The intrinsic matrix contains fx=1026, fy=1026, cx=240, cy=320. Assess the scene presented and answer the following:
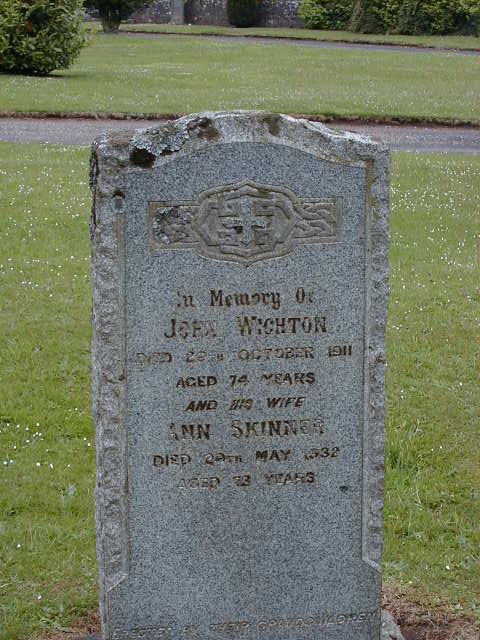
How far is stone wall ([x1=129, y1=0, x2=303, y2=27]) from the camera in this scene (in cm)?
5006

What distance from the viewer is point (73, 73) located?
24.9 metres

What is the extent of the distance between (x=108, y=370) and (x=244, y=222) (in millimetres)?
743

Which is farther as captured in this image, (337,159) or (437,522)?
(437,522)

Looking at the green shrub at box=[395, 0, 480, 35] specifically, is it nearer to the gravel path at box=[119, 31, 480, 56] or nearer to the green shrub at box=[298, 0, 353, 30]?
the green shrub at box=[298, 0, 353, 30]

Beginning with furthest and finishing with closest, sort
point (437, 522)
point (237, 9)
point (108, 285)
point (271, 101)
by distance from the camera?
point (237, 9)
point (271, 101)
point (437, 522)
point (108, 285)

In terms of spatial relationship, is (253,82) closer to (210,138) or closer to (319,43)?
(319,43)

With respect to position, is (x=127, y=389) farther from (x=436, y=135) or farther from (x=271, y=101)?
(x=271, y=101)

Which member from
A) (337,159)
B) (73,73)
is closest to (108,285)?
(337,159)

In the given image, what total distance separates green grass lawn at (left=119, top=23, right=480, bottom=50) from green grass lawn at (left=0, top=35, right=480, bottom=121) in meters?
5.10

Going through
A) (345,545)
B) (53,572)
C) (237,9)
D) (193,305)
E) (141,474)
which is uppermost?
(237,9)

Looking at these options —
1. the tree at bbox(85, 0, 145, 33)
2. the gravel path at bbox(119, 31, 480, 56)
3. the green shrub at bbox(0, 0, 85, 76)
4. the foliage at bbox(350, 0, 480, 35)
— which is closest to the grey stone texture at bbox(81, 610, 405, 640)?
the green shrub at bbox(0, 0, 85, 76)

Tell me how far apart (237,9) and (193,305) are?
4722 cm

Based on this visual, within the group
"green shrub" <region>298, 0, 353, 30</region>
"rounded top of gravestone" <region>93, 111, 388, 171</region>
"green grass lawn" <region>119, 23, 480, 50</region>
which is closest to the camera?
"rounded top of gravestone" <region>93, 111, 388, 171</region>

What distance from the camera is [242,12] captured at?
160 ft
